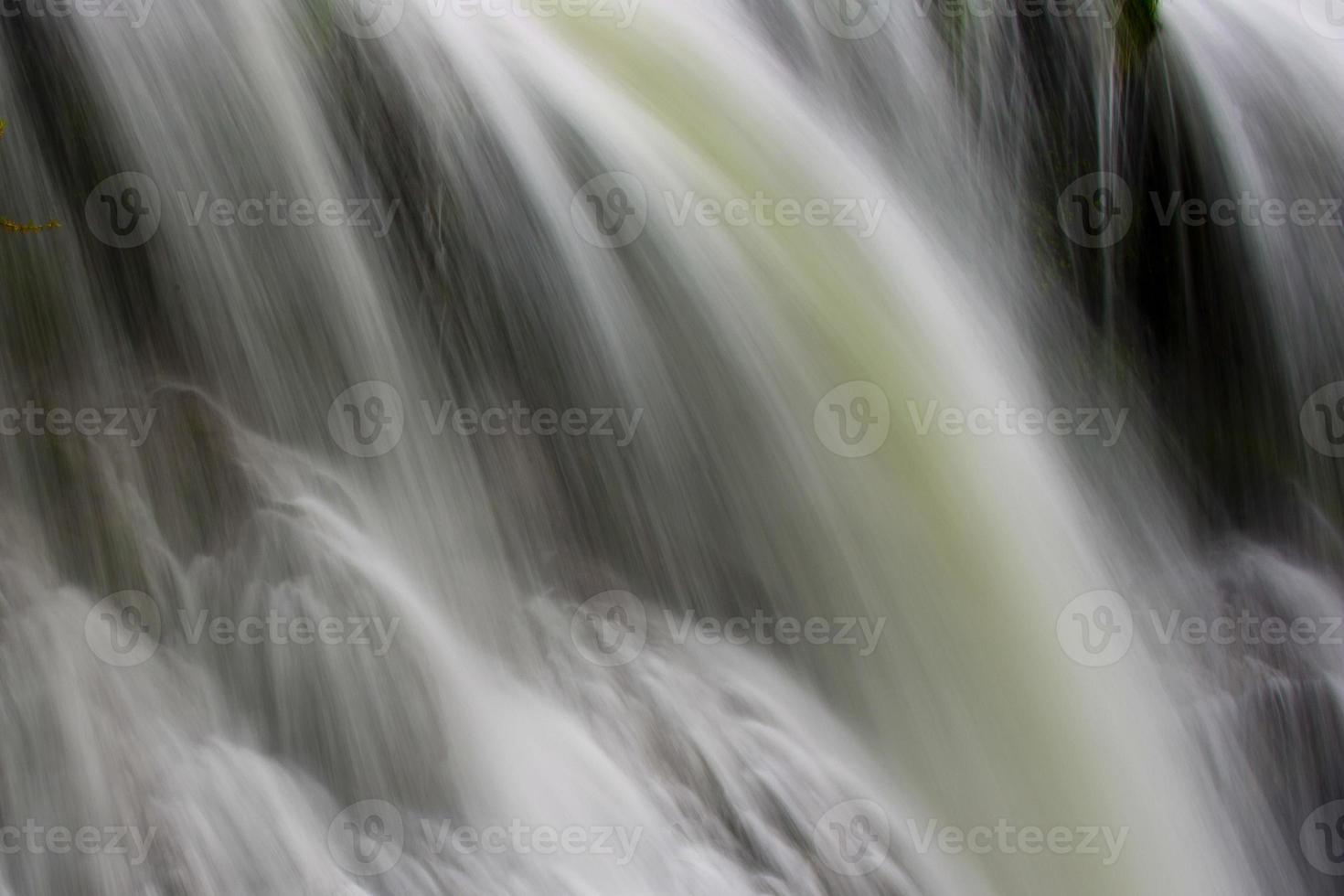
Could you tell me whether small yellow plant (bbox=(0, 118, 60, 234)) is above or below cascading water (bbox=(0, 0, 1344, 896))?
above

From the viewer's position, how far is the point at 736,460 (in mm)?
4125

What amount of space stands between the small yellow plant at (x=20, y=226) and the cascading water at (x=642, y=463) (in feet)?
0.06

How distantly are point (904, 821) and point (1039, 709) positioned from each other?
26.8 inches

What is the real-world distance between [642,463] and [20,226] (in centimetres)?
190

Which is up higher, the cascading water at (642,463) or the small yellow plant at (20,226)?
the small yellow plant at (20,226)

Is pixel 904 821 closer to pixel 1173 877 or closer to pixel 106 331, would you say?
pixel 1173 877

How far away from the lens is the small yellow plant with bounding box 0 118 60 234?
3531 mm

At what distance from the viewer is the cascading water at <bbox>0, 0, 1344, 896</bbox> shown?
346 centimetres

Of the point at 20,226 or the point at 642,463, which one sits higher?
the point at 20,226

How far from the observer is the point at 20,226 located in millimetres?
3549

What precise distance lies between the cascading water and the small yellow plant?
18 mm

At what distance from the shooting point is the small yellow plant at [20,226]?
3.53m

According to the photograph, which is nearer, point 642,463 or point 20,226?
point 20,226

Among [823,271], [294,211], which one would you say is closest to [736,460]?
[823,271]
